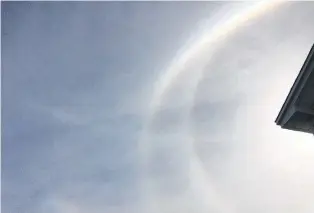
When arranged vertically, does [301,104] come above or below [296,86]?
below

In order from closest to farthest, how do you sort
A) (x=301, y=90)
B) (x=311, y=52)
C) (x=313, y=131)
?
(x=311, y=52)
(x=301, y=90)
(x=313, y=131)

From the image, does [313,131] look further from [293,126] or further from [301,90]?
[301,90]

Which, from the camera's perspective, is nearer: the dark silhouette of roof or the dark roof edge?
the dark roof edge

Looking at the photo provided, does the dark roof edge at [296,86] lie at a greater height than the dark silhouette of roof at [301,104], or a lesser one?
greater

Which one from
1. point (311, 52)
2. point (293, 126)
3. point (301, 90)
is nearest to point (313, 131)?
point (293, 126)

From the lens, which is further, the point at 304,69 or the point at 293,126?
the point at 293,126

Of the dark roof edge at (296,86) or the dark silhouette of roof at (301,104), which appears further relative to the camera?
the dark silhouette of roof at (301,104)

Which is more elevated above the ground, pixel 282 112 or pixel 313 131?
pixel 282 112

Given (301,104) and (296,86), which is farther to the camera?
(301,104)

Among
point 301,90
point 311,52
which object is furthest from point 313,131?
point 311,52

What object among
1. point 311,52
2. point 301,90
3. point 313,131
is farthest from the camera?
point 313,131

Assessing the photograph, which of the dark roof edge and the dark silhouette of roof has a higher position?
the dark roof edge
